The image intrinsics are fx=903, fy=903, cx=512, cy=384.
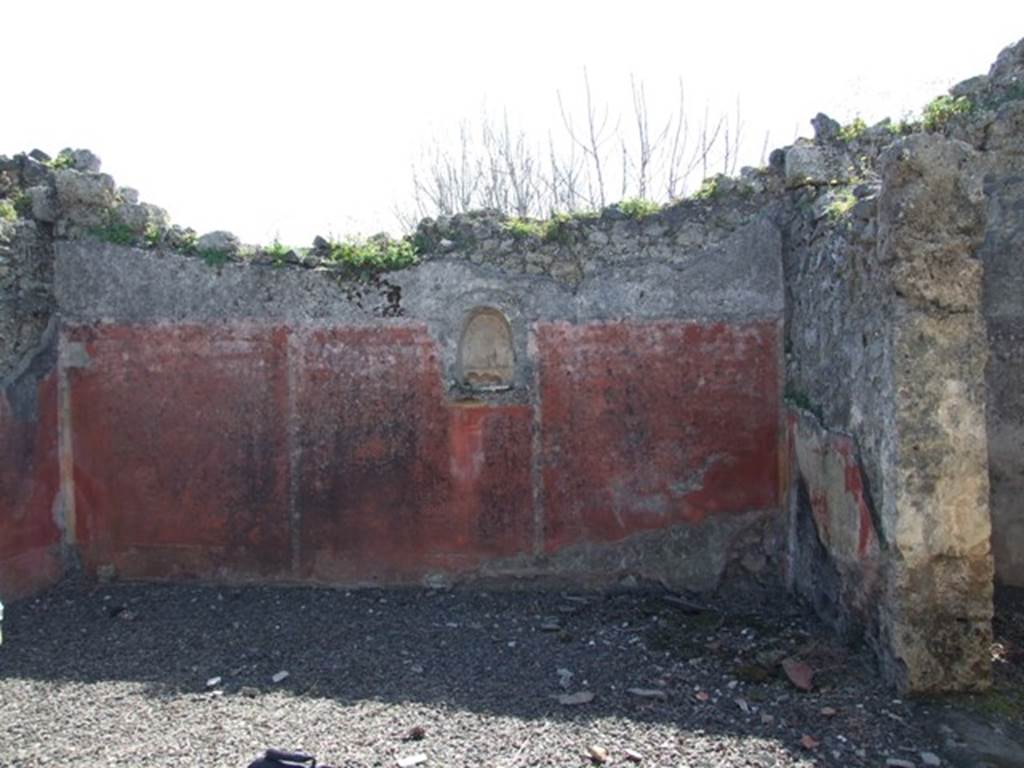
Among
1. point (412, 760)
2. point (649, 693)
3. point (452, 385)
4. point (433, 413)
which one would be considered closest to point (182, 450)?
point (433, 413)

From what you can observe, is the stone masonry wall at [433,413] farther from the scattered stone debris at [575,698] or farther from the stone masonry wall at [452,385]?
the scattered stone debris at [575,698]

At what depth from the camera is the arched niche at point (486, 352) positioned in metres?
5.99

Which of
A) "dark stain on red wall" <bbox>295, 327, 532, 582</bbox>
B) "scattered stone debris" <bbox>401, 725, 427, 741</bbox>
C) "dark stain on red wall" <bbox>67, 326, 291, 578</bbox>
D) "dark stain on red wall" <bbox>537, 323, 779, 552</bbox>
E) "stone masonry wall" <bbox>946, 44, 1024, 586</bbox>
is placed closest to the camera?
"scattered stone debris" <bbox>401, 725, 427, 741</bbox>

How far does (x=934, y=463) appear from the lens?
12.5ft

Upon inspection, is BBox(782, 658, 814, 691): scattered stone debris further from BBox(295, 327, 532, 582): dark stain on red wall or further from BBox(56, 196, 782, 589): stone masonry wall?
BBox(295, 327, 532, 582): dark stain on red wall

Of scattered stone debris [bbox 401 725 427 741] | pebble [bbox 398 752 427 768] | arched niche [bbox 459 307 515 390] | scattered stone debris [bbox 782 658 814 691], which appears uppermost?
arched niche [bbox 459 307 515 390]

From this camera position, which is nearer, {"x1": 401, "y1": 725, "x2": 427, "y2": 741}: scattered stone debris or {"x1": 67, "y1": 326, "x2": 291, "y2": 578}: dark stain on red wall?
{"x1": 401, "y1": 725, "x2": 427, "y2": 741}: scattered stone debris

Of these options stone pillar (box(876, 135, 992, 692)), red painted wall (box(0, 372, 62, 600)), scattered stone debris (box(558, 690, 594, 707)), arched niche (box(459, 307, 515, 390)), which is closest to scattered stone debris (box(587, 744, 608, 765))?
scattered stone debris (box(558, 690, 594, 707))

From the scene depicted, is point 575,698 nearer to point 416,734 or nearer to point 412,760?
point 416,734

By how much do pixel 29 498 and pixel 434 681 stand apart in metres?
3.16

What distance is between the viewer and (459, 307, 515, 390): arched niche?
5992 mm

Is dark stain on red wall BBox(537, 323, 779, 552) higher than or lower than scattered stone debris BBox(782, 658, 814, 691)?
higher

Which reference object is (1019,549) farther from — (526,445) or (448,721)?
(448,721)

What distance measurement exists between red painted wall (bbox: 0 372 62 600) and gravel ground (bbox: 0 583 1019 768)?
191 millimetres
